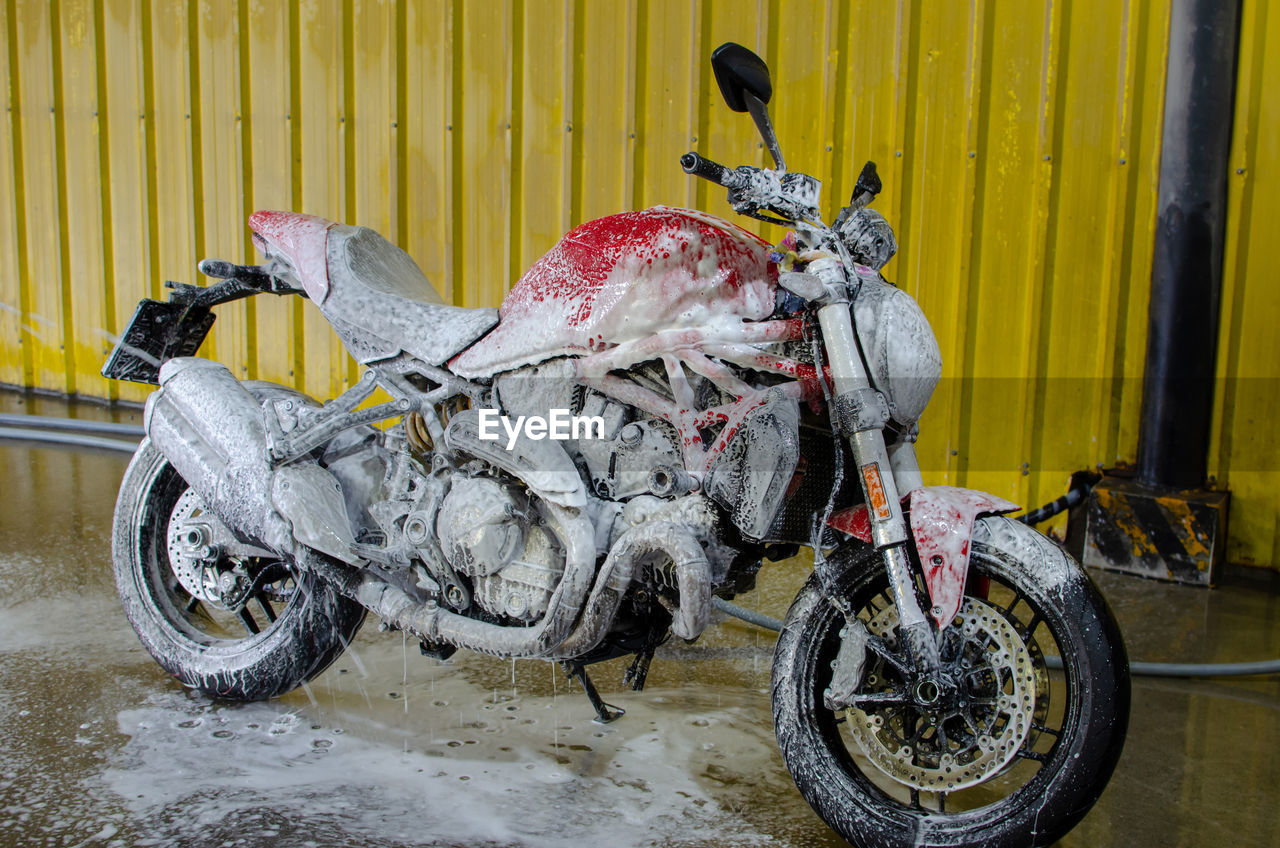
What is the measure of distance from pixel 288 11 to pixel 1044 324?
426cm

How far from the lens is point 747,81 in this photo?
6.67 feet

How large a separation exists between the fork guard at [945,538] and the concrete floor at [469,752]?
623mm

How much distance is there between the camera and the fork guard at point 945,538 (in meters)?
1.92

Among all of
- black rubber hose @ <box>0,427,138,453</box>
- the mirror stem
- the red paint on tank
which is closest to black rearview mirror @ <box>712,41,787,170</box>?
the mirror stem

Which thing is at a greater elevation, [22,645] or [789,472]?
[789,472]

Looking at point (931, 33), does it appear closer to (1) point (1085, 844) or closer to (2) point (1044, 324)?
(2) point (1044, 324)

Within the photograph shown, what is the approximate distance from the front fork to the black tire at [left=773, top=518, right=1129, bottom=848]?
Result: 12 cm

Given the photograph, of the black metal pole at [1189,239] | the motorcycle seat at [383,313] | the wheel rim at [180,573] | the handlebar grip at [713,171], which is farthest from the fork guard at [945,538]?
Result: the black metal pole at [1189,239]

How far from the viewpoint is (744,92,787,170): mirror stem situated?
202 centimetres

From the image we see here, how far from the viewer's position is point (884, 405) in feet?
6.55

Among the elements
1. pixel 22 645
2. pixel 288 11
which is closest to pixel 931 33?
pixel 288 11

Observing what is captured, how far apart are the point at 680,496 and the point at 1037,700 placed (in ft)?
2.57

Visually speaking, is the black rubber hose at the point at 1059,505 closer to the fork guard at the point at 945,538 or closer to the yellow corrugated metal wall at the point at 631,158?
the yellow corrugated metal wall at the point at 631,158

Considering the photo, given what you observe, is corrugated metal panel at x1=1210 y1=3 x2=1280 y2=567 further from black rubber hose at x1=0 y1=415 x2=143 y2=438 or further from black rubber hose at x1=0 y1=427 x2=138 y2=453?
black rubber hose at x1=0 y1=415 x2=143 y2=438
